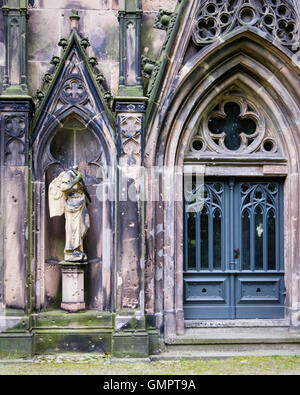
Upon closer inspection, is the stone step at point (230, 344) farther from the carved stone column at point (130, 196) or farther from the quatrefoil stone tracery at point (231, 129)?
the quatrefoil stone tracery at point (231, 129)

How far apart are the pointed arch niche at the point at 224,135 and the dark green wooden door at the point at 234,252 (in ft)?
0.68

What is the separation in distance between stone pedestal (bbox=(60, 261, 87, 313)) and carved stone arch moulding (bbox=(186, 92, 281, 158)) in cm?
252

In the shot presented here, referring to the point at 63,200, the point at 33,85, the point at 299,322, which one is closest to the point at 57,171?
the point at 63,200

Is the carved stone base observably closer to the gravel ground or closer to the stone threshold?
the gravel ground

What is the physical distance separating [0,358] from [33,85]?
13.1 feet

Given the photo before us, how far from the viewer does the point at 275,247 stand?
9.84 m

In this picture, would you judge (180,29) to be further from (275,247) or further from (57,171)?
(275,247)

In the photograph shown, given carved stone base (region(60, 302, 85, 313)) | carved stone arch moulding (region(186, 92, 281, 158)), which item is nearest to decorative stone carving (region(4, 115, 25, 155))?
carved stone base (region(60, 302, 85, 313))

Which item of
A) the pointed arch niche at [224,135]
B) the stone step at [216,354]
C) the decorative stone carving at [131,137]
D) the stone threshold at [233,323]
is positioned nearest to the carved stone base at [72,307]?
the pointed arch niche at [224,135]

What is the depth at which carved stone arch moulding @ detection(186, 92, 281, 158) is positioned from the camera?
975 centimetres

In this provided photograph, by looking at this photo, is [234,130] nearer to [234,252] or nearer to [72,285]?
[234,252]

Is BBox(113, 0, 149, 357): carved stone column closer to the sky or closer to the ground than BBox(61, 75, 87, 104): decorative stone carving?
closer to the ground

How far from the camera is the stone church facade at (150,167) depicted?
8.79m

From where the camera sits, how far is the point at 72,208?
8938 millimetres
